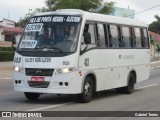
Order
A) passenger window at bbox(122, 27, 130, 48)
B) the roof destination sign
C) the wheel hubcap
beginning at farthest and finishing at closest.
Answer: passenger window at bbox(122, 27, 130, 48) < the roof destination sign < the wheel hubcap

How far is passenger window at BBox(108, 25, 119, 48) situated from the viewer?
54.6 ft

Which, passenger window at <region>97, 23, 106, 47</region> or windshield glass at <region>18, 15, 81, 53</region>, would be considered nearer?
windshield glass at <region>18, 15, 81, 53</region>

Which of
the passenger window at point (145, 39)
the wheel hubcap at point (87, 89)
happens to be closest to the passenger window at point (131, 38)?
the passenger window at point (145, 39)

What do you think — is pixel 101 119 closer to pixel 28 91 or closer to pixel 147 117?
pixel 147 117

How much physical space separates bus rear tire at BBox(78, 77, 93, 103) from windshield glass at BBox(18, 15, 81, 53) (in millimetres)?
1187

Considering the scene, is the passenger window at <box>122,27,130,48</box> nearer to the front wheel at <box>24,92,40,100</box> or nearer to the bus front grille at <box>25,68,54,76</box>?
the front wheel at <box>24,92,40,100</box>

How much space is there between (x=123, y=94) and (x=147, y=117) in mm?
6329

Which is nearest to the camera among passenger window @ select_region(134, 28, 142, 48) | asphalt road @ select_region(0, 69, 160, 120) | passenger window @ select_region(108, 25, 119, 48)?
asphalt road @ select_region(0, 69, 160, 120)

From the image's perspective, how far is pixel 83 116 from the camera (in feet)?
38.8

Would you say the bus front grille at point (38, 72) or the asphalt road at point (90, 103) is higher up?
the bus front grille at point (38, 72)

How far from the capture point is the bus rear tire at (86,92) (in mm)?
14438

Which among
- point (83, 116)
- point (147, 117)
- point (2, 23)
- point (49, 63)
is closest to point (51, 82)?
point (49, 63)

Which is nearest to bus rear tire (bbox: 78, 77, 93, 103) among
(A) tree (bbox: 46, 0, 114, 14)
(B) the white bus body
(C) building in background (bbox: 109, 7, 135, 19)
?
(B) the white bus body

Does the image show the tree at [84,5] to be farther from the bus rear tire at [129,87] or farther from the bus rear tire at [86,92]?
the bus rear tire at [86,92]
